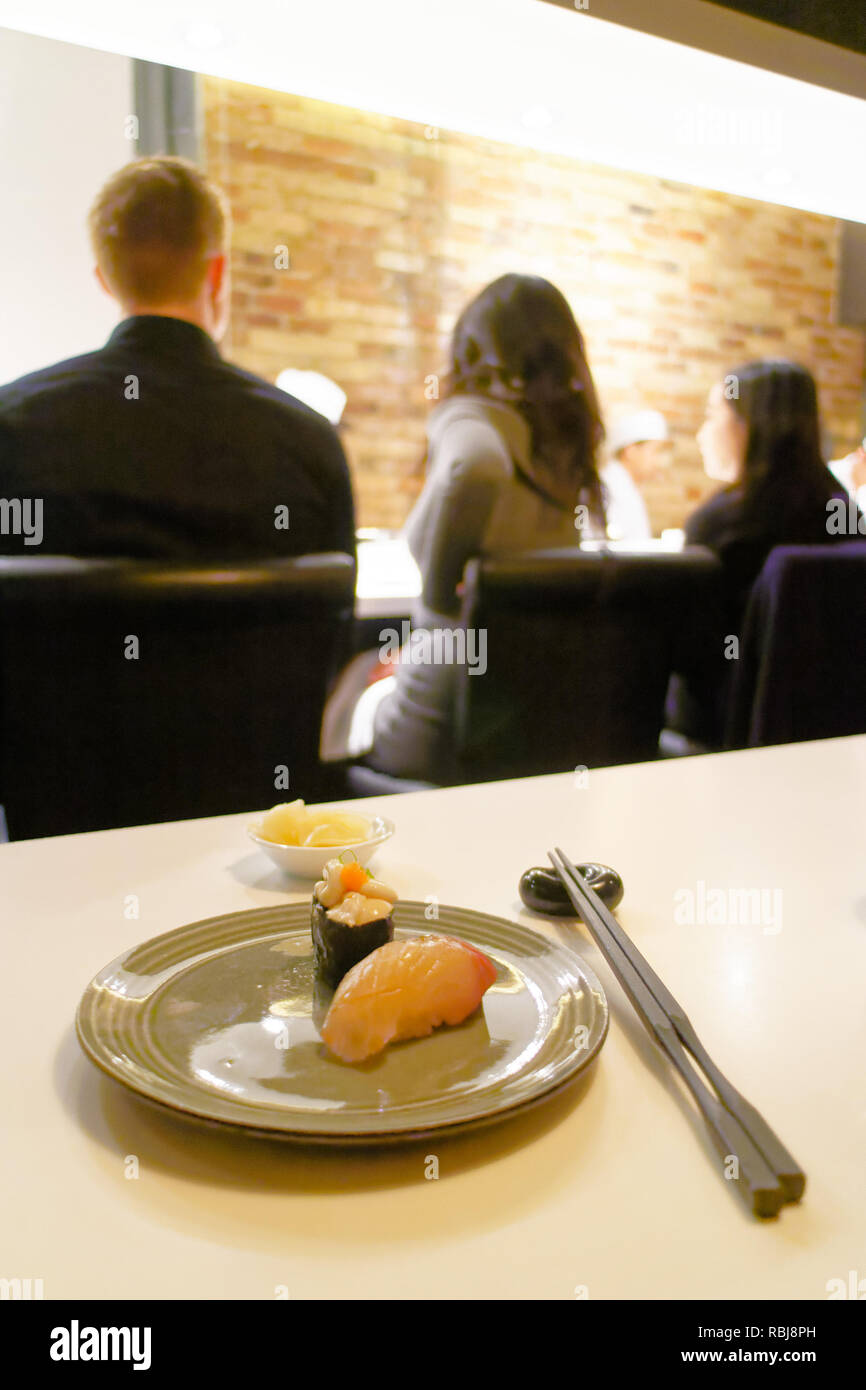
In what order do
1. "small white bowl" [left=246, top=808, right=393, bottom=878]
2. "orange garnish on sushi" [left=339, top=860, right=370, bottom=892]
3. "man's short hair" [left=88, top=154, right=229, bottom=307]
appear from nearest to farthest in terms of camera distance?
"orange garnish on sushi" [left=339, top=860, right=370, bottom=892] < "small white bowl" [left=246, top=808, right=393, bottom=878] < "man's short hair" [left=88, top=154, right=229, bottom=307]

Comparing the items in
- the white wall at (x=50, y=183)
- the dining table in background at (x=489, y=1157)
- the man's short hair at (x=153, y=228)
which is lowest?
the dining table in background at (x=489, y=1157)

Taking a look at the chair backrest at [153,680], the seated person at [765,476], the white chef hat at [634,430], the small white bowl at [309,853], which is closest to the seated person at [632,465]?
the white chef hat at [634,430]

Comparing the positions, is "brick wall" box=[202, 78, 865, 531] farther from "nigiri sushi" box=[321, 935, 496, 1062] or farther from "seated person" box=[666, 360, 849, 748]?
"nigiri sushi" box=[321, 935, 496, 1062]

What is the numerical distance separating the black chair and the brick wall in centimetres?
313

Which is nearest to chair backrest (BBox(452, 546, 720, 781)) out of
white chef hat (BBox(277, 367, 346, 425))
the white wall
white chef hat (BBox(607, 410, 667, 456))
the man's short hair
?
the man's short hair

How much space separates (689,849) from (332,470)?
4.21ft

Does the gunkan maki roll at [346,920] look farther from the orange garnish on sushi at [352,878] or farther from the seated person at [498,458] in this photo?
the seated person at [498,458]

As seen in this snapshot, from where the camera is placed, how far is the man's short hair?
2.05 metres

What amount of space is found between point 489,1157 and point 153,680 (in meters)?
1.13

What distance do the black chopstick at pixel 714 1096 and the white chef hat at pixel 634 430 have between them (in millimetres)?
5207

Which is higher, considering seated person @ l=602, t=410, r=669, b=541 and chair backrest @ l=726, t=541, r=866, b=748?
seated person @ l=602, t=410, r=669, b=541

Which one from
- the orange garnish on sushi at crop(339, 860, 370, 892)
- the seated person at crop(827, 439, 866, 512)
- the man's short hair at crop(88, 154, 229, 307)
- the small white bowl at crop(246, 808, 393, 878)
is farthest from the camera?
the seated person at crop(827, 439, 866, 512)

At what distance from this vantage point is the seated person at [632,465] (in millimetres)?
5340
